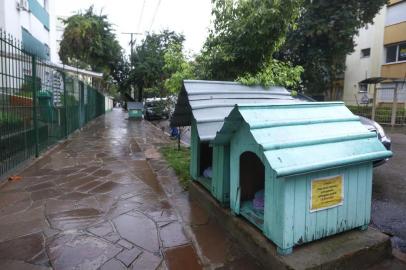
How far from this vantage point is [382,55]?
23.1 meters

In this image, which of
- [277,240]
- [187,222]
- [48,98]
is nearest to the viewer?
[277,240]

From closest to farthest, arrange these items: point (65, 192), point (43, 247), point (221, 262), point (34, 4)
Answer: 1. point (221, 262)
2. point (43, 247)
3. point (65, 192)
4. point (34, 4)

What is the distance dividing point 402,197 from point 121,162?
18.4ft

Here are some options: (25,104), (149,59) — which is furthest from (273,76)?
(149,59)

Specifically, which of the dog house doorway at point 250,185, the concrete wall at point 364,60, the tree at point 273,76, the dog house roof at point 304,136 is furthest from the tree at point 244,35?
the concrete wall at point 364,60

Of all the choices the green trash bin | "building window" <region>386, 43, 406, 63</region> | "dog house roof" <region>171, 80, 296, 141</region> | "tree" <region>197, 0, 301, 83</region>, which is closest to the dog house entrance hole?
"dog house roof" <region>171, 80, 296, 141</region>

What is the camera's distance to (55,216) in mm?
→ 4098

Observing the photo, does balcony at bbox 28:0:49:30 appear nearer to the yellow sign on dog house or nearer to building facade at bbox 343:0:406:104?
the yellow sign on dog house

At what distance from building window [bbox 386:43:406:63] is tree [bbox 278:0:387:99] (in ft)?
12.5

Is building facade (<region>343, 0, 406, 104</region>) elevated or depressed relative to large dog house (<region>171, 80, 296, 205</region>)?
elevated

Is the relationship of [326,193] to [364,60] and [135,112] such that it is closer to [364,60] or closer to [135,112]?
[135,112]

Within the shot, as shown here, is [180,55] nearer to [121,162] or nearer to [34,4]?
[121,162]

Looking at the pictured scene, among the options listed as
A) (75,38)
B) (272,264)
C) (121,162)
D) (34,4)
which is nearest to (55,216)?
(272,264)

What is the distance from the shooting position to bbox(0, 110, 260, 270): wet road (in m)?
3.07
